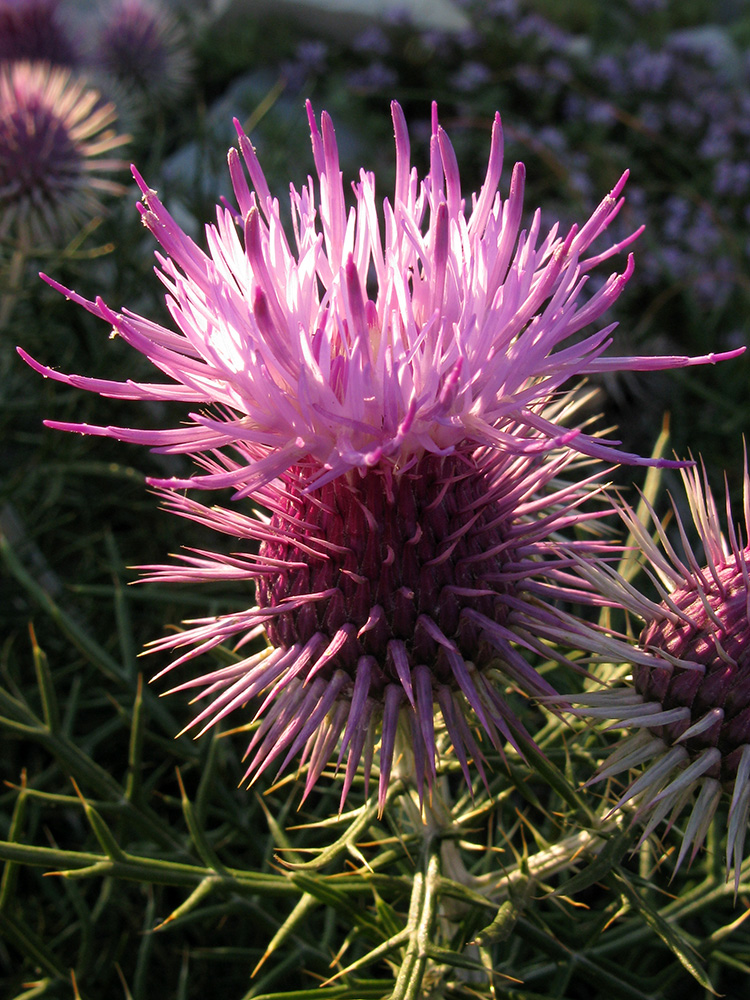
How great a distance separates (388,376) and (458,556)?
29cm

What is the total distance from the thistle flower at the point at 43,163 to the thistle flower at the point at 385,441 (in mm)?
2277

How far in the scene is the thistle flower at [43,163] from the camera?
3.20 metres

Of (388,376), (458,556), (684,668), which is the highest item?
(388,376)

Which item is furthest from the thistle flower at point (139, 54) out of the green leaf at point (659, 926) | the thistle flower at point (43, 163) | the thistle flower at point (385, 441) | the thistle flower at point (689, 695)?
the green leaf at point (659, 926)

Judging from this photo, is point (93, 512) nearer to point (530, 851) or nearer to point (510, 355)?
point (530, 851)

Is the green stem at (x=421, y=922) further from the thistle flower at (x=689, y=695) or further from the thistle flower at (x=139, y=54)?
the thistle flower at (x=139, y=54)

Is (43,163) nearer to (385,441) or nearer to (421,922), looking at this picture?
(385,441)

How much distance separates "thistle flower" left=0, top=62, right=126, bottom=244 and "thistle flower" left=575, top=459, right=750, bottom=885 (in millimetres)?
2815

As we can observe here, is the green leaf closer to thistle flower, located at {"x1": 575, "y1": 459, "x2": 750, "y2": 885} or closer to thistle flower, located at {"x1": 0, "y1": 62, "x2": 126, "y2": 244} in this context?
thistle flower, located at {"x1": 575, "y1": 459, "x2": 750, "y2": 885}

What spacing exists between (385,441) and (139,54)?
5.20 m

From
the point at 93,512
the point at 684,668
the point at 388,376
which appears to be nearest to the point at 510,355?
the point at 388,376

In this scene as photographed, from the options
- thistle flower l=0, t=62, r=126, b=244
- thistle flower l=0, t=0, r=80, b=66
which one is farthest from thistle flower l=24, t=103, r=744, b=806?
thistle flower l=0, t=0, r=80, b=66

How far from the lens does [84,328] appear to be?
3.49m

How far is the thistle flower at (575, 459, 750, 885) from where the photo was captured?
1.14 meters
